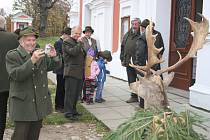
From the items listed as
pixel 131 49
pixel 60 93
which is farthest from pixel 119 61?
pixel 60 93

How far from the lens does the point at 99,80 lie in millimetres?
8961

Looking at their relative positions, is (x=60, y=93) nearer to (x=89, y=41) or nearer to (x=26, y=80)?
(x=89, y=41)

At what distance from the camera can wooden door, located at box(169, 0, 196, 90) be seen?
31.2 feet

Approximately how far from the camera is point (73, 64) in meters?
7.05

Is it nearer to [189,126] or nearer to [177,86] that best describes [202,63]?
[177,86]

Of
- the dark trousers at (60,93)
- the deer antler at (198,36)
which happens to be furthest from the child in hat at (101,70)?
the deer antler at (198,36)

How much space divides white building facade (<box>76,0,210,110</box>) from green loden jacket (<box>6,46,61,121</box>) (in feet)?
13.3

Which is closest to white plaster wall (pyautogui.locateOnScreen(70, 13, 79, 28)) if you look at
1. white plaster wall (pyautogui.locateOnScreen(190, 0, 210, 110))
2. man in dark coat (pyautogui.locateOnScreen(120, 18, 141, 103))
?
man in dark coat (pyautogui.locateOnScreen(120, 18, 141, 103))

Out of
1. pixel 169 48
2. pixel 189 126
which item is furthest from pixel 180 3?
pixel 189 126

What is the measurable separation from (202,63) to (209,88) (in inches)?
20.4

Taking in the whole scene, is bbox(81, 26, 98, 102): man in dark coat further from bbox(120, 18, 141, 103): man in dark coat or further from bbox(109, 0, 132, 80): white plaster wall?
bbox(109, 0, 132, 80): white plaster wall

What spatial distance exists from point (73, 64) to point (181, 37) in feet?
12.5

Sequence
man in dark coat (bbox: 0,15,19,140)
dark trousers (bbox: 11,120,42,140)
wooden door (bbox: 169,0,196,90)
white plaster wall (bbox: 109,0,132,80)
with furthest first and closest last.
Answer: white plaster wall (bbox: 109,0,132,80)
wooden door (bbox: 169,0,196,90)
man in dark coat (bbox: 0,15,19,140)
dark trousers (bbox: 11,120,42,140)

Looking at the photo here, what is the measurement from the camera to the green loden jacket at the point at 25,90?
14.1 feet
